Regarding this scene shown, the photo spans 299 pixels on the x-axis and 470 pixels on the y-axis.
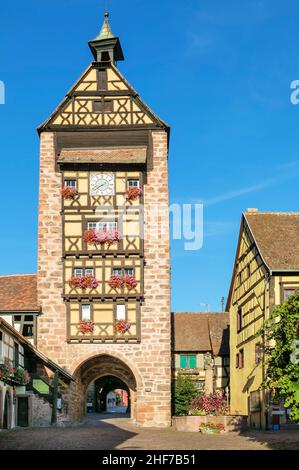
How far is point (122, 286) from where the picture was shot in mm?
36844

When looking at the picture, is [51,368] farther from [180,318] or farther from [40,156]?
[180,318]

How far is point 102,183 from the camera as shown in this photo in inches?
1487

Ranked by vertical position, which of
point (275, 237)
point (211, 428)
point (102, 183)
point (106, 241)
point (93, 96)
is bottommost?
point (211, 428)

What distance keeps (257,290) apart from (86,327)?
8.71 meters

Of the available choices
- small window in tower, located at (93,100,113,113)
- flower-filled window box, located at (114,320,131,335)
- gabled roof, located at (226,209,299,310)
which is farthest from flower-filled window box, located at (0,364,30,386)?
small window in tower, located at (93,100,113,113)

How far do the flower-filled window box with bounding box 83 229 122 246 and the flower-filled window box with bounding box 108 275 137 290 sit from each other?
5.81 feet

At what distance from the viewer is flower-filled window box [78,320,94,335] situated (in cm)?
3659

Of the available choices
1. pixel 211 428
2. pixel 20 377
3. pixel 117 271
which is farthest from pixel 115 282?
pixel 211 428

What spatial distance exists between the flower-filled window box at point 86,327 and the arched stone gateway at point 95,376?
4.48 ft

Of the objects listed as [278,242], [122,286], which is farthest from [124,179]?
[278,242]

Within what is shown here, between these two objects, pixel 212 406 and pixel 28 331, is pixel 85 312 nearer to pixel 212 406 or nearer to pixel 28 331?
pixel 28 331

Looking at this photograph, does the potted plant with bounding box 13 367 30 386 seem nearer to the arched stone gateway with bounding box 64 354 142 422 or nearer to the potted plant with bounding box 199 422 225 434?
the arched stone gateway with bounding box 64 354 142 422

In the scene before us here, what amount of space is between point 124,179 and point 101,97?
15.0 feet

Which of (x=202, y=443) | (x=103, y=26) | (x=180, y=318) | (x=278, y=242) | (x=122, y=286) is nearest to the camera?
(x=202, y=443)
